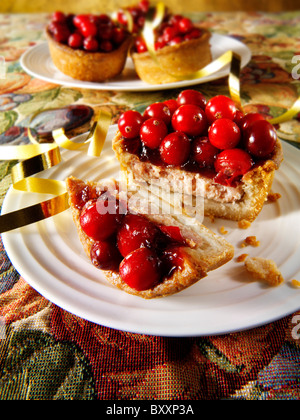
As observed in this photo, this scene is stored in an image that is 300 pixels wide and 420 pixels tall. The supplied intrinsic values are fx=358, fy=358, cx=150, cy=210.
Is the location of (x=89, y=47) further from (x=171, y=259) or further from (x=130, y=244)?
(x=171, y=259)

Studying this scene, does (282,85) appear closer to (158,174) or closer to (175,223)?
(158,174)

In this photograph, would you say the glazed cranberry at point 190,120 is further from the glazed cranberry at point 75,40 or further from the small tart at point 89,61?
the glazed cranberry at point 75,40

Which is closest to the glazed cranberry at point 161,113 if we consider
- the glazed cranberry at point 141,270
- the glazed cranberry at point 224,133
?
the glazed cranberry at point 224,133

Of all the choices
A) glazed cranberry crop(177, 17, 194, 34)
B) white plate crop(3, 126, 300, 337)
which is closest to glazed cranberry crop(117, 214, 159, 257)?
white plate crop(3, 126, 300, 337)

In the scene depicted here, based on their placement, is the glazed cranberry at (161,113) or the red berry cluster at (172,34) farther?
the red berry cluster at (172,34)

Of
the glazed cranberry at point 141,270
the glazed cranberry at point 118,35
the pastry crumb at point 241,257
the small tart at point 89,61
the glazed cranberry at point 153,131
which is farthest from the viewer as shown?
the glazed cranberry at point 118,35

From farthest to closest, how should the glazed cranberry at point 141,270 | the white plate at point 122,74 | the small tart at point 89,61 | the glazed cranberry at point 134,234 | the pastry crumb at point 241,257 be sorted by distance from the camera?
1. the small tart at point 89,61
2. the white plate at point 122,74
3. the pastry crumb at point 241,257
4. the glazed cranberry at point 134,234
5. the glazed cranberry at point 141,270
